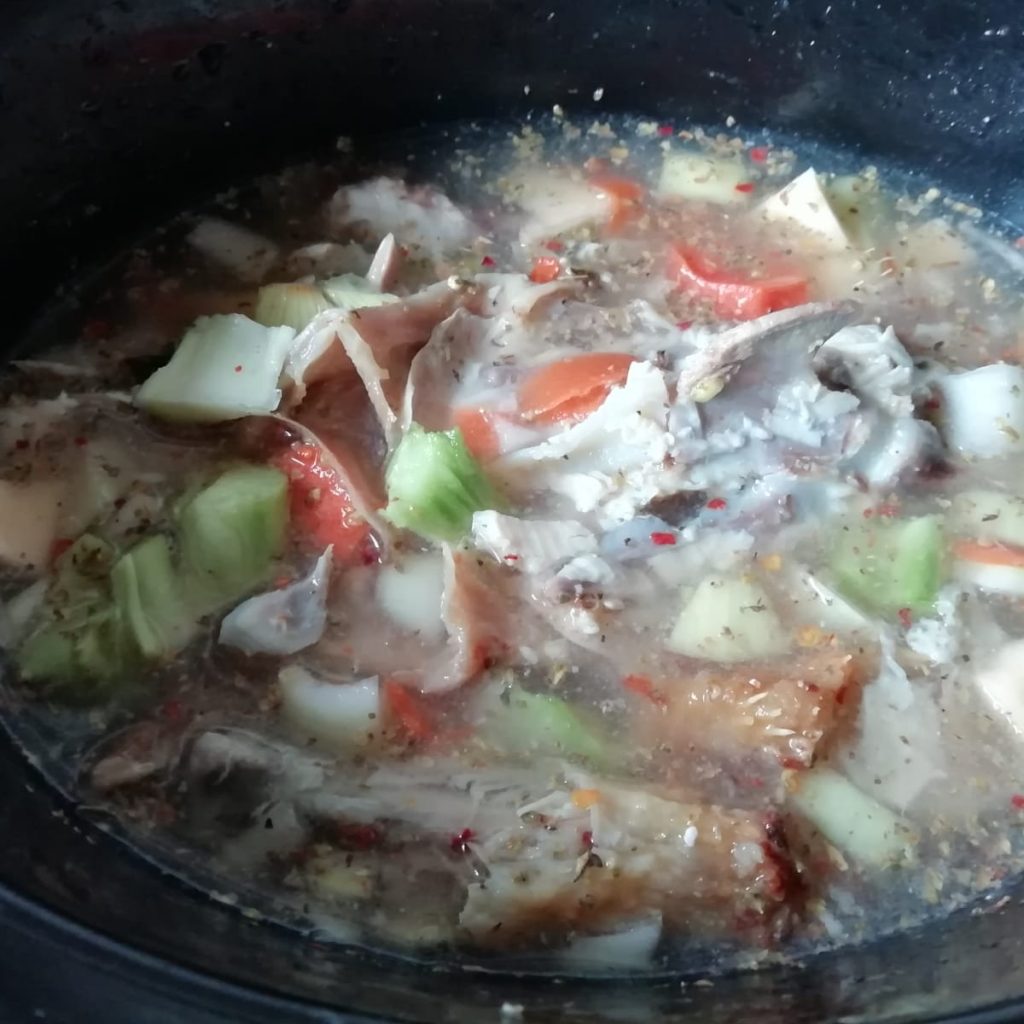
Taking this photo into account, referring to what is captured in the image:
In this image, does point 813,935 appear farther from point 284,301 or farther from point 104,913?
point 284,301

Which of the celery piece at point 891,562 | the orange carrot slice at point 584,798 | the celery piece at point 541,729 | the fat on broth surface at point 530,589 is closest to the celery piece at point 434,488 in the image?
the fat on broth surface at point 530,589

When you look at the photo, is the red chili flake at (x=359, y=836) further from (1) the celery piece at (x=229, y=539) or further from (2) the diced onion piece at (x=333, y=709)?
(1) the celery piece at (x=229, y=539)

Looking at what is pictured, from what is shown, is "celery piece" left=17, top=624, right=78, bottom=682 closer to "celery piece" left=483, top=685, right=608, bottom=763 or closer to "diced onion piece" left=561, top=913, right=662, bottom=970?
"celery piece" left=483, top=685, right=608, bottom=763

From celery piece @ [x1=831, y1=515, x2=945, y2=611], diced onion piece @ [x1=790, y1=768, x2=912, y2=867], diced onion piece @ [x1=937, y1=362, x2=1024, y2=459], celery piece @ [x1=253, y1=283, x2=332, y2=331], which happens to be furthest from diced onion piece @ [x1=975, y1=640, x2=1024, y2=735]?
celery piece @ [x1=253, y1=283, x2=332, y2=331]

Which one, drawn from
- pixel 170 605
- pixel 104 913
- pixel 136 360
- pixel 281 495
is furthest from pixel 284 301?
pixel 104 913

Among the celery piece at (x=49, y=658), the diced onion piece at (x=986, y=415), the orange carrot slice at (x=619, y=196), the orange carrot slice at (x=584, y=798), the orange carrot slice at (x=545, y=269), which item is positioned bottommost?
the orange carrot slice at (x=584, y=798)

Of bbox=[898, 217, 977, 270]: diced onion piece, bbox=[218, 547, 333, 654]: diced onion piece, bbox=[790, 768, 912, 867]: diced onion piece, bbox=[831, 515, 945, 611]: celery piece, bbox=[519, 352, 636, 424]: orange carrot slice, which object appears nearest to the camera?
bbox=[790, 768, 912, 867]: diced onion piece

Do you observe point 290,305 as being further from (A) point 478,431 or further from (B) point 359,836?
(B) point 359,836
